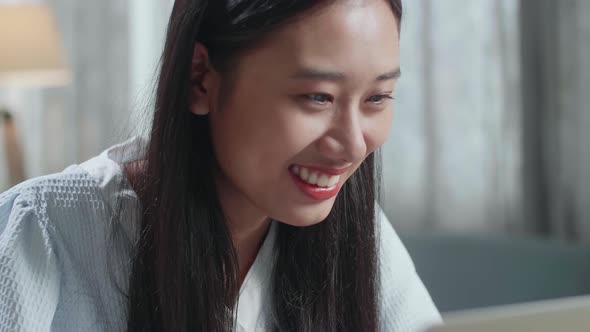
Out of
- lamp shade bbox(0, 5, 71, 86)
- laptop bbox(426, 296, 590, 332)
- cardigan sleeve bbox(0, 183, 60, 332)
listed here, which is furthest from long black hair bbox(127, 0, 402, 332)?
lamp shade bbox(0, 5, 71, 86)

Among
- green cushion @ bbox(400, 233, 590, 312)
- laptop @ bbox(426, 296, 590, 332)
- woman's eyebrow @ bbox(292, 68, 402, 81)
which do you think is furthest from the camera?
green cushion @ bbox(400, 233, 590, 312)

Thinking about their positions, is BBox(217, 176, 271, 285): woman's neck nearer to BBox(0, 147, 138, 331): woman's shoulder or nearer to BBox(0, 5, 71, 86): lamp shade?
BBox(0, 147, 138, 331): woman's shoulder

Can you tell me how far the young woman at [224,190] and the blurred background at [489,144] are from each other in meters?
0.99

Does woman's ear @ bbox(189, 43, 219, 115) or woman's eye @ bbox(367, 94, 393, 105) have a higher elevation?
woman's ear @ bbox(189, 43, 219, 115)

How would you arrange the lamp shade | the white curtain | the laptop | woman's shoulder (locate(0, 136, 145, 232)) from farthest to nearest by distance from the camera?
the lamp shade < the white curtain < woman's shoulder (locate(0, 136, 145, 232)) < the laptop

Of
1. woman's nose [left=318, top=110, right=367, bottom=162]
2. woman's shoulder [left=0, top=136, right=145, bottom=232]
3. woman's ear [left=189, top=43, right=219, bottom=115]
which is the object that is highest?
woman's ear [left=189, top=43, right=219, bottom=115]

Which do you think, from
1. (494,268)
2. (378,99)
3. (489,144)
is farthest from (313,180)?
(489,144)

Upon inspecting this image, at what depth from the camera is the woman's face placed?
1.00 metres

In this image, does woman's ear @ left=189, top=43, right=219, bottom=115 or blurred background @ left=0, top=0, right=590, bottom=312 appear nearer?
woman's ear @ left=189, top=43, right=219, bottom=115

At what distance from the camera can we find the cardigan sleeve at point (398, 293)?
1.35m

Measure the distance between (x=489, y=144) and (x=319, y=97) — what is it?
155cm

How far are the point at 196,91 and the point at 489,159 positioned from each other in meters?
1.55

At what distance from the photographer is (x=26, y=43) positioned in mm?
2789

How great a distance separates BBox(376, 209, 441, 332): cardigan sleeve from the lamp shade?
1700 millimetres
